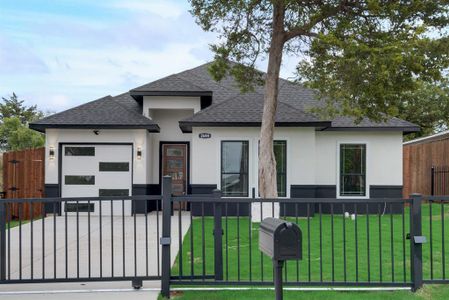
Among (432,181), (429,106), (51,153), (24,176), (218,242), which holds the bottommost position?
(218,242)

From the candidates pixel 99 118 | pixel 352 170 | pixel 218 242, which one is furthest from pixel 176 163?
pixel 218 242

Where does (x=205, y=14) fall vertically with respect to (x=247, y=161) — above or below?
above

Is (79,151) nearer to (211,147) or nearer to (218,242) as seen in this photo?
(211,147)

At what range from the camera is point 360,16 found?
509 inches

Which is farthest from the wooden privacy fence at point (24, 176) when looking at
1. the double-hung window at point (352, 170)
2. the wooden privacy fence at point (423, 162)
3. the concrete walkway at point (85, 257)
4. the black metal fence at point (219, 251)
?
the wooden privacy fence at point (423, 162)

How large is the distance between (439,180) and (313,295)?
16.0 metres

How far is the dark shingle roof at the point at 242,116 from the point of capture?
51.5 ft

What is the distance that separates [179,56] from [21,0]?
10.9 meters

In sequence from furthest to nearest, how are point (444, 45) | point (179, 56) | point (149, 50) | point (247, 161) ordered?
point (179, 56) → point (149, 50) → point (247, 161) → point (444, 45)

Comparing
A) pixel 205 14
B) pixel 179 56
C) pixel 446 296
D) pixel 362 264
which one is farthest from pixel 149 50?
pixel 446 296

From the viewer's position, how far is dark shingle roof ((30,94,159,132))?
1647cm

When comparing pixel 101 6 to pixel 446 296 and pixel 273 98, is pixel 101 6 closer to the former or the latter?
pixel 273 98

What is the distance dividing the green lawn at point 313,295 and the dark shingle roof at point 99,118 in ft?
36.0

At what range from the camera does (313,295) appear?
599cm
